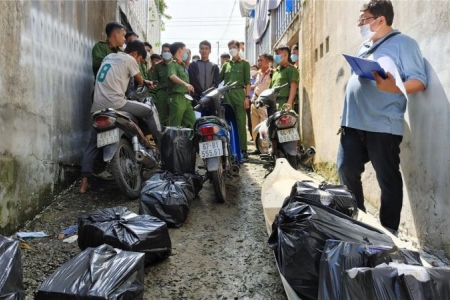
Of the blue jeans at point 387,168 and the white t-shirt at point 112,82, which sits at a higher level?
the white t-shirt at point 112,82

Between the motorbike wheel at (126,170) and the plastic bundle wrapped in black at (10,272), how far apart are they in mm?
2002

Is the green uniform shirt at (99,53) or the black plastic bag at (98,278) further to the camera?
the green uniform shirt at (99,53)

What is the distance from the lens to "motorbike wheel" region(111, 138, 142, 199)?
3.80 m

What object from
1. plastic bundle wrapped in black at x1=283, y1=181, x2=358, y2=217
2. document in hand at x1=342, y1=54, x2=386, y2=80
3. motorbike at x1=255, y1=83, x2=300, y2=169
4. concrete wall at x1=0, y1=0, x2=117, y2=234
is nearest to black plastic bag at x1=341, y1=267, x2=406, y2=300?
plastic bundle wrapped in black at x1=283, y1=181, x2=358, y2=217

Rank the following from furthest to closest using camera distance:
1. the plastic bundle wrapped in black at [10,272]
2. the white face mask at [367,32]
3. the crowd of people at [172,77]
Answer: the crowd of people at [172,77], the white face mask at [367,32], the plastic bundle wrapped in black at [10,272]

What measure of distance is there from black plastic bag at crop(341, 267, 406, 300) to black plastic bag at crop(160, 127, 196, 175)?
2.96 meters

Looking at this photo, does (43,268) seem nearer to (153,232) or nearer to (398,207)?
(153,232)

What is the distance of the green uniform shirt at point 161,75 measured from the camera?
21.4ft

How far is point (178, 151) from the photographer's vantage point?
14.2 feet

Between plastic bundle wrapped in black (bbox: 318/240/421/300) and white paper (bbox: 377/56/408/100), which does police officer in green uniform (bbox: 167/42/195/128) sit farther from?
plastic bundle wrapped in black (bbox: 318/240/421/300)

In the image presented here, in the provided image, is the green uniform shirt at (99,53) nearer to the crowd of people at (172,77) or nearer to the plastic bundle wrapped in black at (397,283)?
the crowd of people at (172,77)

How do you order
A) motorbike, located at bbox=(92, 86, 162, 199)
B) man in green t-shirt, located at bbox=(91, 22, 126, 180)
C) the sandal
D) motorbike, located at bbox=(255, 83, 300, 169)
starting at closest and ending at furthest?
motorbike, located at bbox=(92, 86, 162, 199)
the sandal
man in green t-shirt, located at bbox=(91, 22, 126, 180)
motorbike, located at bbox=(255, 83, 300, 169)

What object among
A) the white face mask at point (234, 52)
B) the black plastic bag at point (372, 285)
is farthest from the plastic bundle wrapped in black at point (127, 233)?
the white face mask at point (234, 52)

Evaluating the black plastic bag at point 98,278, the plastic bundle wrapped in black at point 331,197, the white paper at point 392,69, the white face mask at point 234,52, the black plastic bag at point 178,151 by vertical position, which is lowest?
the black plastic bag at point 98,278
